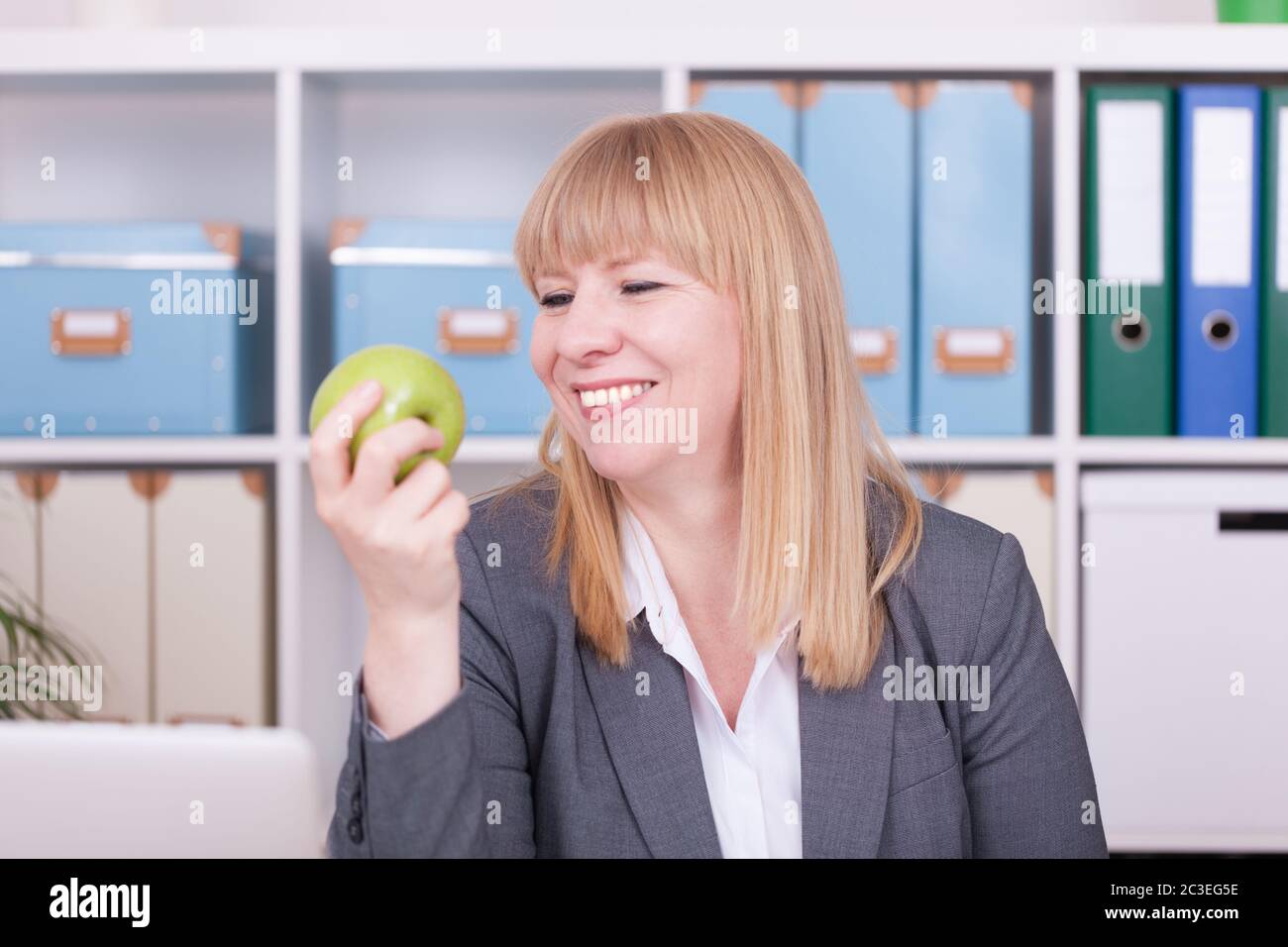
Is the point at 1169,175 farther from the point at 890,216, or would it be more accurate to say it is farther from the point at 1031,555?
the point at 1031,555

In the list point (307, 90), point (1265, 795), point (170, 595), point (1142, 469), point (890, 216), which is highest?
point (307, 90)

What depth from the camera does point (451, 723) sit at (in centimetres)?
80

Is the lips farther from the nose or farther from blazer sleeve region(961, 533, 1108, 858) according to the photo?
blazer sleeve region(961, 533, 1108, 858)

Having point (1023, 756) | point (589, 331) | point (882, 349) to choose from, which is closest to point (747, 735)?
point (1023, 756)

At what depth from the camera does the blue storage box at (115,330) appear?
161 centimetres

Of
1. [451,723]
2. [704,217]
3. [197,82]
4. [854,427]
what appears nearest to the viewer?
[451,723]

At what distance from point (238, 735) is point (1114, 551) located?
4.14 ft

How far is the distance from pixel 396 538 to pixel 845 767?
0.44 meters

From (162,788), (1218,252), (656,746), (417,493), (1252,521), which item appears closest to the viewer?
(162,788)

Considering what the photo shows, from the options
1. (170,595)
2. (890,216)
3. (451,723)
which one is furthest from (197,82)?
(451,723)

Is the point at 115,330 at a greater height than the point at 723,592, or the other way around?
the point at 115,330

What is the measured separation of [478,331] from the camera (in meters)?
1.64

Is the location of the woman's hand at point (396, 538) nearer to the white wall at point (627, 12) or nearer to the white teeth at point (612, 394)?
the white teeth at point (612, 394)

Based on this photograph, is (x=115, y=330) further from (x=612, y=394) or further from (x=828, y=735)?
(x=828, y=735)
